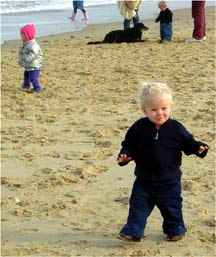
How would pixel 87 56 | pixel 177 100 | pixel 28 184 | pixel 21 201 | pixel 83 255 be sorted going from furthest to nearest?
pixel 87 56, pixel 177 100, pixel 28 184, pixel 21 201, pixel 83 255

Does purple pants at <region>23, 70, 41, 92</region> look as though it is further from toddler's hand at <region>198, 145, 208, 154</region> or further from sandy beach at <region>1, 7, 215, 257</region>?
toddler's hand at <region>198, 145, 208, 154</region>

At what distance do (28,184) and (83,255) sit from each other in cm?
133

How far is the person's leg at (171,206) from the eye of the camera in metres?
4.03

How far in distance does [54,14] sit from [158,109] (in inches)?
723

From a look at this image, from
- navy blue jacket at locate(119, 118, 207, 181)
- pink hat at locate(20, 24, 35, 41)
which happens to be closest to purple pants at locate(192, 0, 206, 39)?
pink hat at locate(20, 24, 35, 41)

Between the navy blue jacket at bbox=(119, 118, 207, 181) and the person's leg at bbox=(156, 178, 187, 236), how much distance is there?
0.22 ft

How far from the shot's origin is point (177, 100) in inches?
309

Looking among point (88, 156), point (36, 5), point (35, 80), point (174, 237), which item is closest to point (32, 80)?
point (35, 80)

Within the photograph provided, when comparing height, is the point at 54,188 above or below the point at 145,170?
below

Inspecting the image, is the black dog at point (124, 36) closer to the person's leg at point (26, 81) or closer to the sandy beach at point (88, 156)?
the sandy beach at point (88, 156)

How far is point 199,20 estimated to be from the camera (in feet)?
44.3

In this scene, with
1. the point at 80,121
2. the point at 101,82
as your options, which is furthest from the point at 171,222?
the point at 101,82

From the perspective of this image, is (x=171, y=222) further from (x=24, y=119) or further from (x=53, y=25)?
(x=53, y=25)

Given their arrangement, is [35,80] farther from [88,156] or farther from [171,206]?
[171,206]
